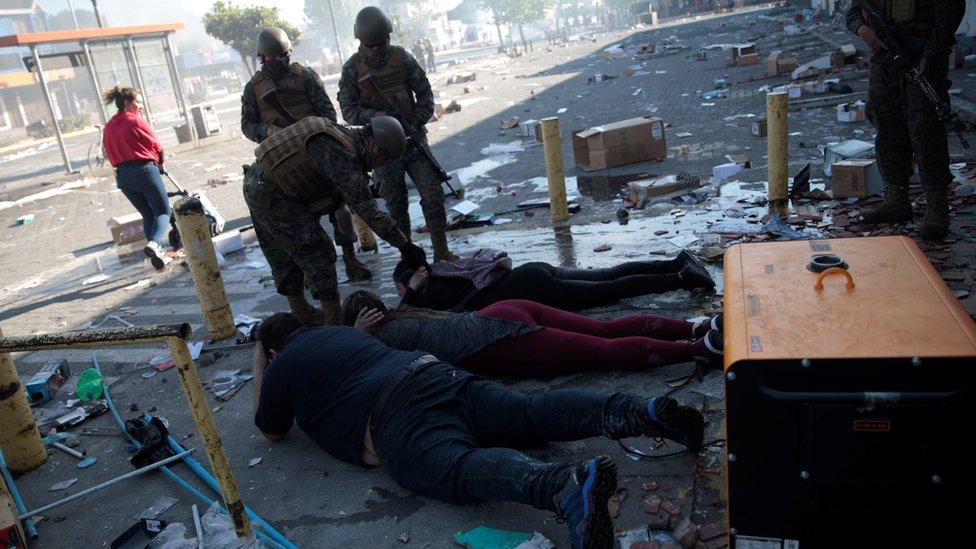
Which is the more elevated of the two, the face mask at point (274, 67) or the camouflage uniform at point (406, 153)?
the face mask at point (274, 67)

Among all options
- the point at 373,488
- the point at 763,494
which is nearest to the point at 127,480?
the point at 373,488

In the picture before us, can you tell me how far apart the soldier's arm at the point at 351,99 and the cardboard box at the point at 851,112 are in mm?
6080

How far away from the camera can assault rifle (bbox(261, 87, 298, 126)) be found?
18.8ft

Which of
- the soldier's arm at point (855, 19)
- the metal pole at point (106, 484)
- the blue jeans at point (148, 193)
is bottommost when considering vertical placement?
the metal pole at point (106, 484)

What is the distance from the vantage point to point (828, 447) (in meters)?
1.93

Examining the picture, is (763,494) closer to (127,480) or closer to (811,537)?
(811,537)

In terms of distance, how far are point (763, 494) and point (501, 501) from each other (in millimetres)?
962

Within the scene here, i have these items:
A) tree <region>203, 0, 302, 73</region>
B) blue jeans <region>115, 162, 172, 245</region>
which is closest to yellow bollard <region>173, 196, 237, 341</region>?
blue jeans <region>115, 162, 172, 245</region>

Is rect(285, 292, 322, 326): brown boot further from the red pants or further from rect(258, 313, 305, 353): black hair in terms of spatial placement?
the red pants

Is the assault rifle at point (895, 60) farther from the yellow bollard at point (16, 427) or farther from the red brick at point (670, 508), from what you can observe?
the yellow bollard at point (16, 427)

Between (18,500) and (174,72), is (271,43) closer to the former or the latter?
(18,500)

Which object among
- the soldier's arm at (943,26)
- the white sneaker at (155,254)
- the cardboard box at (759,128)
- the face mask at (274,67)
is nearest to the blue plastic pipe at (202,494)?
the face mask at (274,67)

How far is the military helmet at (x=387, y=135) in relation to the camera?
4.46 metres

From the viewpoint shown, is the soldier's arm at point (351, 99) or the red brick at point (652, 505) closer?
the red brick at point (652, 505)
